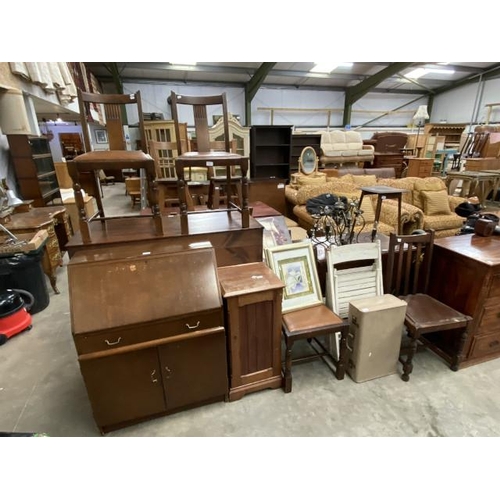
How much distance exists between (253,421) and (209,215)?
4.87ft

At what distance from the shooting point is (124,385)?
1.49 meters

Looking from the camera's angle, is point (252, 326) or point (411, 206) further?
point (411, 206)

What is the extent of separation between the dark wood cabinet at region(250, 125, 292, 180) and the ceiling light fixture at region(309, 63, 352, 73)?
4971mm

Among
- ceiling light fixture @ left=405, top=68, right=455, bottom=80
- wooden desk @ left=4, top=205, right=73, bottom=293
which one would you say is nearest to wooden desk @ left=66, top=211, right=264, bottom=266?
wooden desk @ left=4, top=205, right=73, bottom=293

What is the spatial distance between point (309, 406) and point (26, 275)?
265 cm

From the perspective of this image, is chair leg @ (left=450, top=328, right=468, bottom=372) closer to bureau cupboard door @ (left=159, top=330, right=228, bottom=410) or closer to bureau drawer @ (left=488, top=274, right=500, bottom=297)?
bureau drawer @ (left=488, top=274, right=500, bottom=297)

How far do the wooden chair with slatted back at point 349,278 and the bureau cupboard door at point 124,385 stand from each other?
1.19m

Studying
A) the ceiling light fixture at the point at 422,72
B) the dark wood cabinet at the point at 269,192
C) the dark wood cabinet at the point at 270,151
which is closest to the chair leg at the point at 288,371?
the dark wood cabinet at the point at 269,192

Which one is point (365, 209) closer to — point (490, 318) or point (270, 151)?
point (270, 151)

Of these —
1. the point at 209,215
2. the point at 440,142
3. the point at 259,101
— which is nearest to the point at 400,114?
the point at 440,142

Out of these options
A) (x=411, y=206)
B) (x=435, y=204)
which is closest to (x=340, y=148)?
(x=435, y=204)

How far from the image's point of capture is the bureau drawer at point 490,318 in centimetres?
192

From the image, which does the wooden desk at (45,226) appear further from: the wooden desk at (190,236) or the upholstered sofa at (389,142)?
the upholstered sofa at (389,142)
